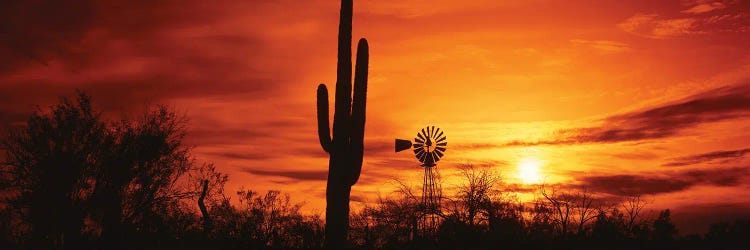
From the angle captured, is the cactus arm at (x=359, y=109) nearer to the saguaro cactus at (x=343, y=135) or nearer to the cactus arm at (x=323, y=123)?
the saguaro cactus at (x=343, y=135)

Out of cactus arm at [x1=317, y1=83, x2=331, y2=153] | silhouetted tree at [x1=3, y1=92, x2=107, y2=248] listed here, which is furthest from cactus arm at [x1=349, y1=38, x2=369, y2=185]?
silhouetted tree at [x1=3, y1=92, x2=107, y2=248]

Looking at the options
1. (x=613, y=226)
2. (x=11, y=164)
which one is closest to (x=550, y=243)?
(x=613, y=226)

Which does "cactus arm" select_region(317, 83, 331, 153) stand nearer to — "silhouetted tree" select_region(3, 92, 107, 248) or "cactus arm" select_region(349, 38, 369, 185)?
"cactus arm" select_region(349, 38, 369, 185)

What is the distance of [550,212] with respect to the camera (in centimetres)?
3048

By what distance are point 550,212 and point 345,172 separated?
1561cm

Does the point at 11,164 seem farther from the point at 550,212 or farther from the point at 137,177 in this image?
the point at 550,212

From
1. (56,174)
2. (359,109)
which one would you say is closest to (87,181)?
(56,174)

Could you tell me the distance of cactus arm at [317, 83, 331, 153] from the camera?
1803 cm

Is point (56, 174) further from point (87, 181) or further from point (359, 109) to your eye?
point (359, 109)

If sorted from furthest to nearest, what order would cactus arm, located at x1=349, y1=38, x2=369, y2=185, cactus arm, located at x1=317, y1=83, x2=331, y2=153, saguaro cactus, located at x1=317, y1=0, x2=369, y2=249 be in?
1. cactus arm, located at x1=317, y1=83, x2=331, y2=153
2. saguaro cactus, located at x1=317, y1=0, x2=369, y2=249
3. cactus arm, located at x1=349, y1=38, x2=369, y2=185

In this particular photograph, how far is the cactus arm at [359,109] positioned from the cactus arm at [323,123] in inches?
28.9

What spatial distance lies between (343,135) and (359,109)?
858 mm

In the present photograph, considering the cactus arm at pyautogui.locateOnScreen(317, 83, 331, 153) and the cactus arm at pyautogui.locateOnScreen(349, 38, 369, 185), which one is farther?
the cactus arm at pyautogui.locateOnScreen(317, 83, 331, 153)

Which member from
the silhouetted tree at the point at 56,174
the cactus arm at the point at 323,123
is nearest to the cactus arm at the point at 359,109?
the cactus arm at the point at 323,123
